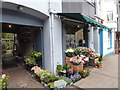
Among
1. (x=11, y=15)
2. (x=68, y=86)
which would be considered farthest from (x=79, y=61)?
(x=11, y=15)

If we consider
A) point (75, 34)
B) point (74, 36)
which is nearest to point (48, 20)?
point (74, 36)

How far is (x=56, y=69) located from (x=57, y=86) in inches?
57.1

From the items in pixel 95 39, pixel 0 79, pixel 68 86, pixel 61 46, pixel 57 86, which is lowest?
pixel 68 86

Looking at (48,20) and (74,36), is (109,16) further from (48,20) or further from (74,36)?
(48,20)

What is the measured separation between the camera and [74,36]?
252 inches

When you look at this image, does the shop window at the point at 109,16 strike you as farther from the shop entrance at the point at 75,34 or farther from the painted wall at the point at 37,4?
the painted wall at the point at 37,4

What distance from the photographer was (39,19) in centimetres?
459

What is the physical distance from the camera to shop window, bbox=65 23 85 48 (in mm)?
5776

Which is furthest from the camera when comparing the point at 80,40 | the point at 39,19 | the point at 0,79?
the point at 80,40

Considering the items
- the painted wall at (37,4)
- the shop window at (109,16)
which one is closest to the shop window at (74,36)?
the painted wall at (37,4)

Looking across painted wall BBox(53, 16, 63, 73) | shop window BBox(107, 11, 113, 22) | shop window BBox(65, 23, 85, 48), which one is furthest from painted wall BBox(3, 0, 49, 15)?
shop window BBox(107, 11, 113, 22)

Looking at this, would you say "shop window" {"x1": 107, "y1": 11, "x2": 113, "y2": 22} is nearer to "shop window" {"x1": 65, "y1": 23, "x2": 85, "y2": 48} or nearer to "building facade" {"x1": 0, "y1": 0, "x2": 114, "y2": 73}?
"shop window" {"x1": 65, "y1": 23, "x2": 85, "y2": 48}

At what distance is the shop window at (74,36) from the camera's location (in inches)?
227

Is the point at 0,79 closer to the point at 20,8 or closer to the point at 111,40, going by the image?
the point at 20,8
